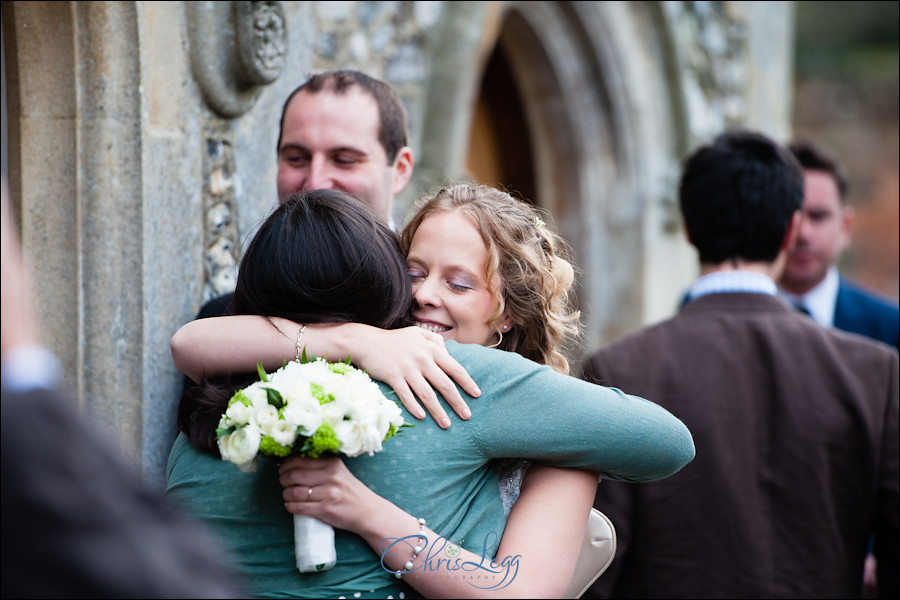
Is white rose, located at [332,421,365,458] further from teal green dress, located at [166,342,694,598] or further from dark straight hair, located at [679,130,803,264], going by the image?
dark straight hair, located at [679,130,803,264]

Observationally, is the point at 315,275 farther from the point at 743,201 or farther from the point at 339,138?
the point at 743,201

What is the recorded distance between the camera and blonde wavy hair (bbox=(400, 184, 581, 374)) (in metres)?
1.99

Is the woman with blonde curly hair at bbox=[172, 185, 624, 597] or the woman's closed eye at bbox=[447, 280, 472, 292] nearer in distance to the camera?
the woman with blonde curly hair at bbox=[172, 185, 624, 597]

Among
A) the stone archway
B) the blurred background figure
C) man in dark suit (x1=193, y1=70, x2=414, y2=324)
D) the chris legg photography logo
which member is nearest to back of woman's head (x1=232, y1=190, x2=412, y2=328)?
the chris legg photography logo

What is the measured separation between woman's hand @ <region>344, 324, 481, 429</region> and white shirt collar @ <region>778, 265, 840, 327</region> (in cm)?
345

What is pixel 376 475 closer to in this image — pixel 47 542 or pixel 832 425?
pixel 47 542

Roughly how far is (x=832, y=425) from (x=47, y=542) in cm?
240

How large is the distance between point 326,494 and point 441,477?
19 cm

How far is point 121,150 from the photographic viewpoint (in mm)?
2730

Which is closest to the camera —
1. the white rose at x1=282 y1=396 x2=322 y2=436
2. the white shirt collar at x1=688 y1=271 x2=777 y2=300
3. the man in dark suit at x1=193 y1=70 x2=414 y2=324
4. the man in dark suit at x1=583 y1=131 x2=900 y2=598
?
the white rose at x1=282 y1=396 x2=322 y2=436

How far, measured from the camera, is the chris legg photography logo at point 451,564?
4.88ft

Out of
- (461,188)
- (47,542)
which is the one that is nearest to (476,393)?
(461,188)

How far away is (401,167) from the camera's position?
308 centimetres

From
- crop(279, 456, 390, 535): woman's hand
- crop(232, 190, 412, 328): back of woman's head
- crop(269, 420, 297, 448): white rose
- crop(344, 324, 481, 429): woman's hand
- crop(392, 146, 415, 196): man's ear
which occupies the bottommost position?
crop(279, 456, 390, 535): woman's hand
